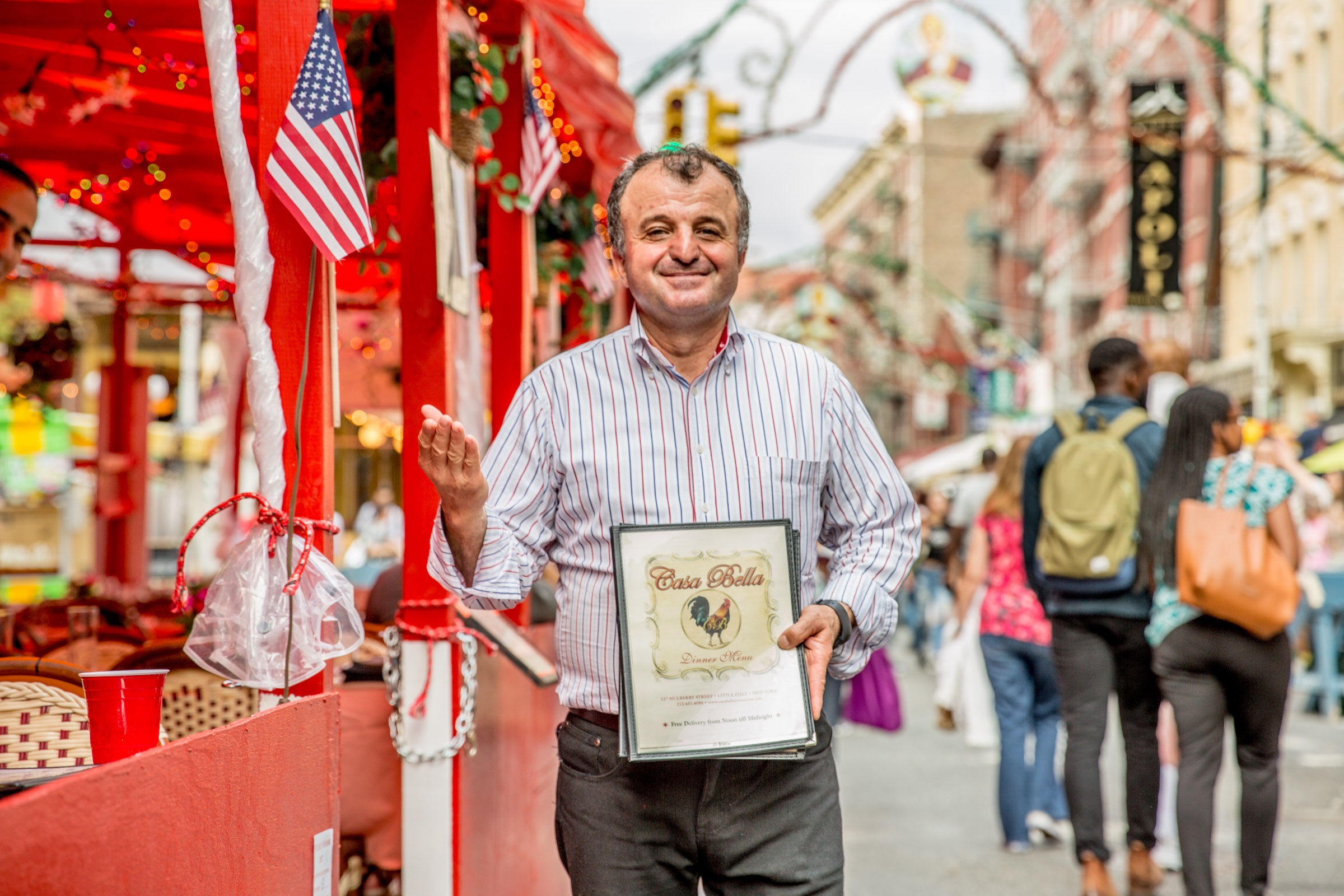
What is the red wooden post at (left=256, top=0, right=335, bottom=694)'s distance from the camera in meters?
3.47

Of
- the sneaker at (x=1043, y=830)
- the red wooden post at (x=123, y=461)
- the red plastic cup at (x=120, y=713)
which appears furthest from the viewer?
the red wooden post at (x=123, y=461)

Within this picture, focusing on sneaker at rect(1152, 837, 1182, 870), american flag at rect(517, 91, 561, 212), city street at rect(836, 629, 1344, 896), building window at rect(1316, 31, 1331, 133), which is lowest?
city street at rect(836, 629, 1344, 896)

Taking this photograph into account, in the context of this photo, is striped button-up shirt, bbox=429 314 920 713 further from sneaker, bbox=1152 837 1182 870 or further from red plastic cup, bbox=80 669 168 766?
sneaker, bbox=1152 837 1182 870

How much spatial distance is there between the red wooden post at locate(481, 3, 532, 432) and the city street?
2742 millimetres

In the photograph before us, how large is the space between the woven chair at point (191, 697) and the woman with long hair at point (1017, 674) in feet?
13.2

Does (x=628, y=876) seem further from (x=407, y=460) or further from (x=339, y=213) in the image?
(x=407, y=460)

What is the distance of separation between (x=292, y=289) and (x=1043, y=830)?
5498mm

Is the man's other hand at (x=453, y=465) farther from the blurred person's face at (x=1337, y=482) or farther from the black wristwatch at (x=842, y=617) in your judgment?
the blurred person's face at (x=1337, y=482)

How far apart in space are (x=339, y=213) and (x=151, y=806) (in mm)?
1510

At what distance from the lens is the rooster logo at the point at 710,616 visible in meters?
2.77

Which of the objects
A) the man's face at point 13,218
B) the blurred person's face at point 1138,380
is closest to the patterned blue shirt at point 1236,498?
the blurred person's face at point 1138,380

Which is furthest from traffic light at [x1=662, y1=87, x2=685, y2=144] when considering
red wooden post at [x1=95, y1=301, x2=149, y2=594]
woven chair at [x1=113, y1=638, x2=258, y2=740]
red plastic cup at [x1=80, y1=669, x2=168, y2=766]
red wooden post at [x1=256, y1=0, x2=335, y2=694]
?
red plastic cup at [x1=80, y1=669, x2=168, y2=766]

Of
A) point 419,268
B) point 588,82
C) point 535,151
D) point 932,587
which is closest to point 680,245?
point 419,268

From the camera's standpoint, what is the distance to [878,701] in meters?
8.91
